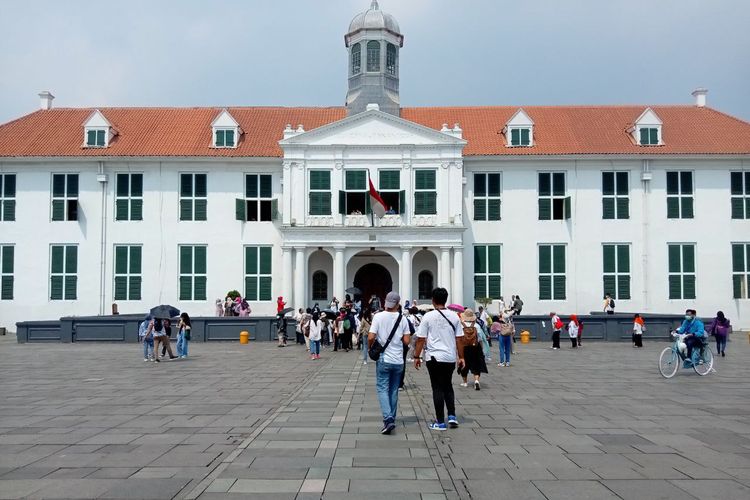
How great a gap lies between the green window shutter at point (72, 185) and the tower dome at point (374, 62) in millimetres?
15382

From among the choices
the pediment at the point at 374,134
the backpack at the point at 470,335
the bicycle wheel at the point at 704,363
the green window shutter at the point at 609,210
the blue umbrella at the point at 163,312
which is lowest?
the bicycle wheel at the point at 704,363

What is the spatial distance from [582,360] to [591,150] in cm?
1808

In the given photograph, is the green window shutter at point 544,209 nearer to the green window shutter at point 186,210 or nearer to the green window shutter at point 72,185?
the green window shutter at point 186,210

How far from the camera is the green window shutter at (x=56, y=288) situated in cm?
3516

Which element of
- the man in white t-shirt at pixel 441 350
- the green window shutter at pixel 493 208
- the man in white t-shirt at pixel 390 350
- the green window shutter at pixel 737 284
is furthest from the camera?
the green window shutter at pixel 493 208

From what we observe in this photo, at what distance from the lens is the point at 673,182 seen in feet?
116

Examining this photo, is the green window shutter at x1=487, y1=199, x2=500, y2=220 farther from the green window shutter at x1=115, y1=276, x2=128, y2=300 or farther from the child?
the child

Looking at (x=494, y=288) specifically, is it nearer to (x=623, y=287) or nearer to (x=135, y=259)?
(x=623, y=287)

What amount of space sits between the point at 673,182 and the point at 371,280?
55.1 ft

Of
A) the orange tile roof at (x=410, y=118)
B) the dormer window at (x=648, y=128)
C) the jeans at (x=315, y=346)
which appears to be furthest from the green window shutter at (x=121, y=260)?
the dormer window at (x=648, y=128)

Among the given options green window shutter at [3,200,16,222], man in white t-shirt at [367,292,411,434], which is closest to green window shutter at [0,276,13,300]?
green window shutter at [3,200,16,222]

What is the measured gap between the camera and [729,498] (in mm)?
5973

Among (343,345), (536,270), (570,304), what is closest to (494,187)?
(536,270)

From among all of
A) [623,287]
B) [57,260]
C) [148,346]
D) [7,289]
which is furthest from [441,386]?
[7,289]
